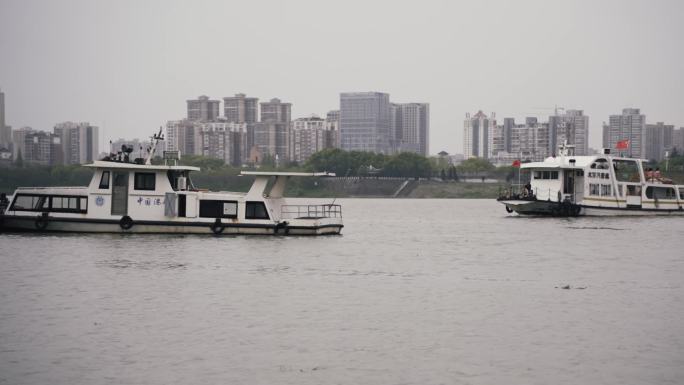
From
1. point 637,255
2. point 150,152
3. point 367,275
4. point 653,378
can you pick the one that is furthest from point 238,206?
point 653,378

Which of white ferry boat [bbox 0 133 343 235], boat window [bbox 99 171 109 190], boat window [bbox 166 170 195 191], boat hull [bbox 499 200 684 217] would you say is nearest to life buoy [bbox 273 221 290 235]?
white ferry boat [bbox 0 133 343 235]

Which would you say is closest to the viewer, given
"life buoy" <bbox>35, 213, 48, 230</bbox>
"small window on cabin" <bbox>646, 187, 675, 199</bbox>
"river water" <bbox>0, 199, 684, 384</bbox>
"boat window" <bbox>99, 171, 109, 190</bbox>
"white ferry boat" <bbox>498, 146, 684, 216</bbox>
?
"river water" <bbox>0, 199, 684, 384</bbox>

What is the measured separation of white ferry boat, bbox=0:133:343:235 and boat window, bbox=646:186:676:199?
141ft

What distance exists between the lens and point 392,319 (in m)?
27.3

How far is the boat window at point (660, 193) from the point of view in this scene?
83.3m

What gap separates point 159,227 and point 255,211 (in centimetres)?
493

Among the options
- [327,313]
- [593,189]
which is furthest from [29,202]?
[593,189]

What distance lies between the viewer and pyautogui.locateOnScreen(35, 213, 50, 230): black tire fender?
4984 cm

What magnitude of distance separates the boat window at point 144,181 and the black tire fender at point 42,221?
16.6 feet

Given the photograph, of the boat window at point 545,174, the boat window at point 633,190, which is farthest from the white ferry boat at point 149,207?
the boat window at point 633,190

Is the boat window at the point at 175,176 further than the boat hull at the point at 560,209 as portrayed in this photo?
No

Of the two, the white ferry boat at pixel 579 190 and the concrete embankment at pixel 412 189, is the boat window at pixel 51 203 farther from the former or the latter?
the concrete embankment at pixel 412 189

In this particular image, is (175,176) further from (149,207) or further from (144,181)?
(149,207)

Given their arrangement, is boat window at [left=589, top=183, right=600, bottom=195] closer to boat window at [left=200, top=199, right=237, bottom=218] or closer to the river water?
the river water
